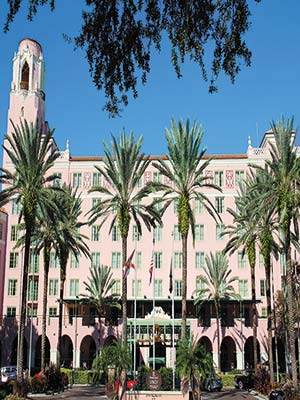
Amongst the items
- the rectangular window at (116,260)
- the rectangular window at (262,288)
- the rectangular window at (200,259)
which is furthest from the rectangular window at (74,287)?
the rectangular window at (262,288)

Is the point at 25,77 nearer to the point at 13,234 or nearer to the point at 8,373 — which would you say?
the point at 13,234

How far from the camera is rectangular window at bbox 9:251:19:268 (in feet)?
233

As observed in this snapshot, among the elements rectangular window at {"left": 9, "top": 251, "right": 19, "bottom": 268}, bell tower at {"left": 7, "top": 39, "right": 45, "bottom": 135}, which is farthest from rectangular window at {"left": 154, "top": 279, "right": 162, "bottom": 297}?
bell tower at {"left": 7, "top": 39, "right": 45, "bottom": 135}

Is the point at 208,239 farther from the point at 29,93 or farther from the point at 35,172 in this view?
the point at 35,172

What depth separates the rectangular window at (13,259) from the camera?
71062mm

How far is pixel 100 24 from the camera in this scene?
9.40m

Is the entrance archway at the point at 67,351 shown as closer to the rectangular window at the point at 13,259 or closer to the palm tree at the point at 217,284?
the rectangular window at the point at 13,259

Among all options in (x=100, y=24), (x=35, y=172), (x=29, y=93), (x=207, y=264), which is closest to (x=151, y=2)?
(x=100, y=24)

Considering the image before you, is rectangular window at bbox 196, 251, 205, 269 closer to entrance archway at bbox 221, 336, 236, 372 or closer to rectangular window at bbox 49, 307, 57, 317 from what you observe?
entrance archway at bbox 221, 336, 236, 372

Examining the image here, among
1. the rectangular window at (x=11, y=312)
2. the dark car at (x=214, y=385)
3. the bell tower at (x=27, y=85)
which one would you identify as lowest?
the dark car at (x=214, y=385)

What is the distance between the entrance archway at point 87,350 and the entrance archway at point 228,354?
15955 mm

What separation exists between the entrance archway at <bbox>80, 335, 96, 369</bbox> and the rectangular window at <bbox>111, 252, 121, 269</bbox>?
919 centimetres

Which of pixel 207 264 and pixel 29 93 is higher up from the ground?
pixel 29 93

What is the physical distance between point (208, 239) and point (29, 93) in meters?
30.4
